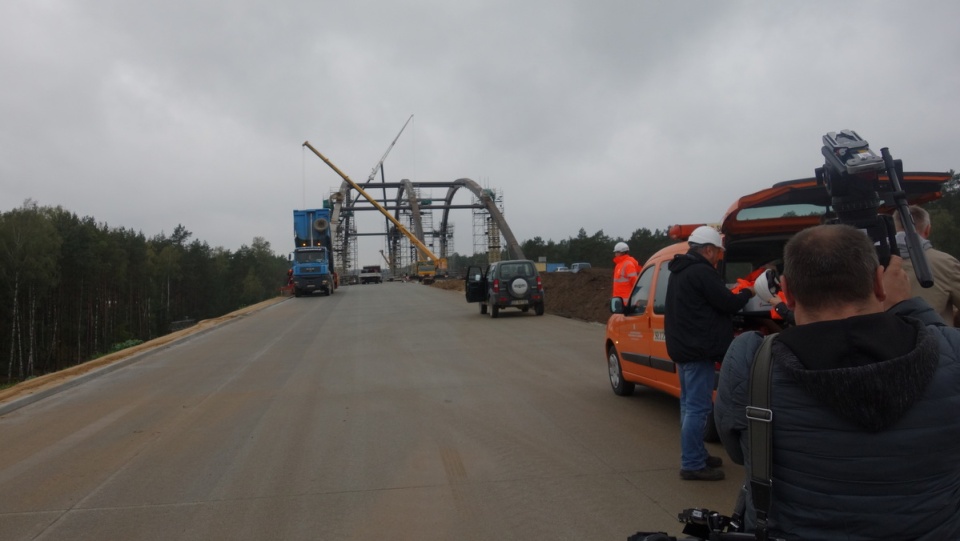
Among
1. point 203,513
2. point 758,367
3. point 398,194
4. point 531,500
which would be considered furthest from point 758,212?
point 398,194

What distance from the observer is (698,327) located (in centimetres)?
510

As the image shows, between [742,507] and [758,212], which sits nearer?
[742,507]

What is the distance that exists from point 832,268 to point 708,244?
3.24 meters

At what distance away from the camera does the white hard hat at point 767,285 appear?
475 centimetres

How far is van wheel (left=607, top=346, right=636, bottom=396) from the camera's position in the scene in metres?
8.63

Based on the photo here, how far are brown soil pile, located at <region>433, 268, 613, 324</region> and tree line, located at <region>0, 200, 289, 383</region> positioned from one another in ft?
68.1

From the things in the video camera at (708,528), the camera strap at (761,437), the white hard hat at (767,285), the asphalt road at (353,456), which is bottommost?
the asphalt road at (353,456)

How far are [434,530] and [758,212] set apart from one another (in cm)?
357

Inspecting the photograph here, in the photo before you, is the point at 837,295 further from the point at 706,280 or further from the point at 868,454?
the point at 706,280

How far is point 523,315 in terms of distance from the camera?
23.1m

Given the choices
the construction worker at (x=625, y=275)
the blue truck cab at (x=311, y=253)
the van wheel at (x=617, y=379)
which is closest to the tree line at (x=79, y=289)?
the blue truck cab at (x=311, y=253)

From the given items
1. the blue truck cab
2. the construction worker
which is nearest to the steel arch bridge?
the blue truck cab

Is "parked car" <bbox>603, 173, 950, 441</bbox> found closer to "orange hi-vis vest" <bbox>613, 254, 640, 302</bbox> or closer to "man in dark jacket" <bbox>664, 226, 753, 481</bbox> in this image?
"man in dark jacket" <bbox>664, 226, 753, 481</bbox>

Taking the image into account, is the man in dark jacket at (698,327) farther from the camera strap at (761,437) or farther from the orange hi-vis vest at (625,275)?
the orange hi-vis vest at (625,275)
